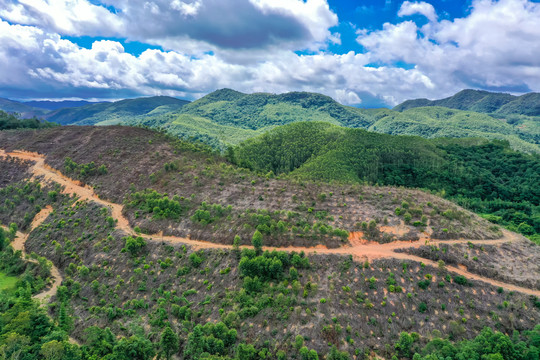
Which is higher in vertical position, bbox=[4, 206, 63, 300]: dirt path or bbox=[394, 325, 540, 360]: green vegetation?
bbox=[394, 325, 540, 360]: green vegetation

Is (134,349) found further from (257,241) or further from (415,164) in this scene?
(415,164)

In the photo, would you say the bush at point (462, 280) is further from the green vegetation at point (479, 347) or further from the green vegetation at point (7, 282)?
the green vegetation at point (7, 282)

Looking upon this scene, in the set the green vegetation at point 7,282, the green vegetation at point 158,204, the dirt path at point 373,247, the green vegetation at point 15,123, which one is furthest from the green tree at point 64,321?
the green vegetation at point 15,123

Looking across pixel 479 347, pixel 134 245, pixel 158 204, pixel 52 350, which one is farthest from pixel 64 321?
pixel 479 347

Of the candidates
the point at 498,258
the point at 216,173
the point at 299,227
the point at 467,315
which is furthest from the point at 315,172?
the point at 467,315

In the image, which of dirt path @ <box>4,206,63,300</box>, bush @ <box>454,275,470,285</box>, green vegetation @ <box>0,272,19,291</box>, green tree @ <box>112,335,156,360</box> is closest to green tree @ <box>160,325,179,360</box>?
green tree @ <box>112,335,156,360</box>

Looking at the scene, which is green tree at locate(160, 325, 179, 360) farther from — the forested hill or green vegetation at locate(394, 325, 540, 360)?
the forested hill

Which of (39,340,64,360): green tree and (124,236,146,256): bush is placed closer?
(39,340,64,360): green tree
